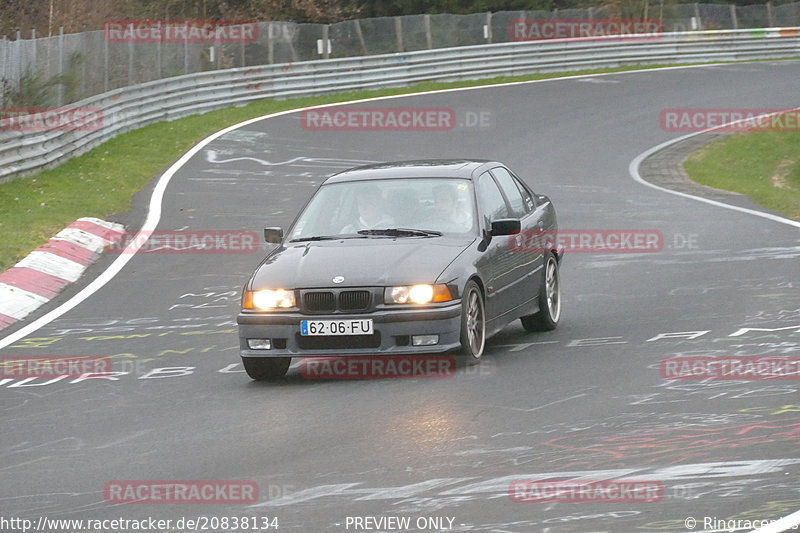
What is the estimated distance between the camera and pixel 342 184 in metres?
11.0

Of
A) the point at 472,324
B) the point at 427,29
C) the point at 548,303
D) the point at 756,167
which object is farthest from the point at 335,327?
the point at 427,29

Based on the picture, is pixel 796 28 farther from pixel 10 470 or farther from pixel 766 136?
pixel 10 470

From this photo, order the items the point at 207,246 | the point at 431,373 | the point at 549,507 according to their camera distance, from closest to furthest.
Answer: the point at 549,507 → the point at 431,373 → the point at 207,246

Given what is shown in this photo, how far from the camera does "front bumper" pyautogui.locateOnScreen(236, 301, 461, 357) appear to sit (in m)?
9.44

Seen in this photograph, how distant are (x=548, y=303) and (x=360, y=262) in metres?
2.55

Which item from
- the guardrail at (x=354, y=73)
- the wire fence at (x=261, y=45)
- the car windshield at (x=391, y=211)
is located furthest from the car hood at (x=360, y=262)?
the wire fence at (x=261, y=45)

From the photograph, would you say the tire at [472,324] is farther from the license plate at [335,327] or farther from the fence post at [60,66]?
the fence post at [60,66]

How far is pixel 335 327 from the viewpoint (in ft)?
31.1

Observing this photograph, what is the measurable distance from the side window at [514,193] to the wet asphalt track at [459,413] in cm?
110

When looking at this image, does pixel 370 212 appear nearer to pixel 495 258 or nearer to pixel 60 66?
pixel 495 258

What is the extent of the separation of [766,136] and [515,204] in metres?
19.9

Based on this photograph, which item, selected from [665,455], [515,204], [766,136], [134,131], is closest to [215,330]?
[515,204]

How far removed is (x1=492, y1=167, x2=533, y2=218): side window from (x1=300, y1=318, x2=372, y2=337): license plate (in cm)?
243

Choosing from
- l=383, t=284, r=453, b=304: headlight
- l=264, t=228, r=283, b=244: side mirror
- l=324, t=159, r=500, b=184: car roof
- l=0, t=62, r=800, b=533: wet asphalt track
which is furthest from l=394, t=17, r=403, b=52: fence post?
l=383, t=284, r=453, b=304: headlight
